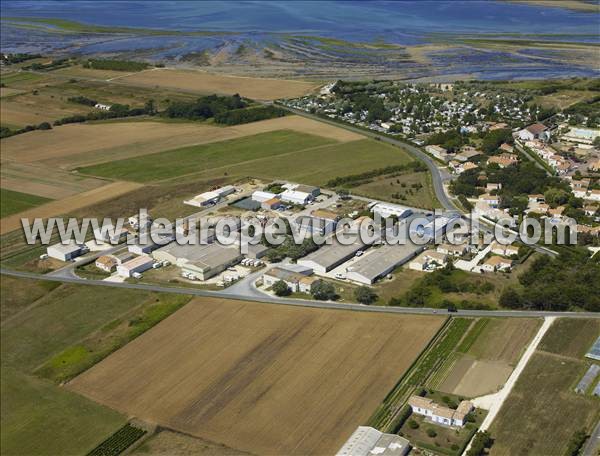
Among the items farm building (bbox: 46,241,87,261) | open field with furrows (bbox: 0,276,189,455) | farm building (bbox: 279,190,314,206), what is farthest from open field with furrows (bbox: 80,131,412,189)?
open field with furrows (bbox: 0,276,189,455)

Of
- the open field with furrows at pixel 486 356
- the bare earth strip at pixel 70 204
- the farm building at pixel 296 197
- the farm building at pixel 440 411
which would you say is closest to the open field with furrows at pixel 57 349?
the bare earth strip at pixel 70 204

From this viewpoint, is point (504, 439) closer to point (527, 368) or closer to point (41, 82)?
point (527, 368)

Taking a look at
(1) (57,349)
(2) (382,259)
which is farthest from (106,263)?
(2) (382,259)

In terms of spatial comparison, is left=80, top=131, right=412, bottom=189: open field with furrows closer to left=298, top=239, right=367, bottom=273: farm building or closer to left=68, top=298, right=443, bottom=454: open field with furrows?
left=298, top=239, right=367, bottom=273: farm building

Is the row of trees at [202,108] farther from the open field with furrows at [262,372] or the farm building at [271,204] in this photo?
the open field with furrows at [262,372]

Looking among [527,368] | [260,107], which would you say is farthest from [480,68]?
[527,368]
